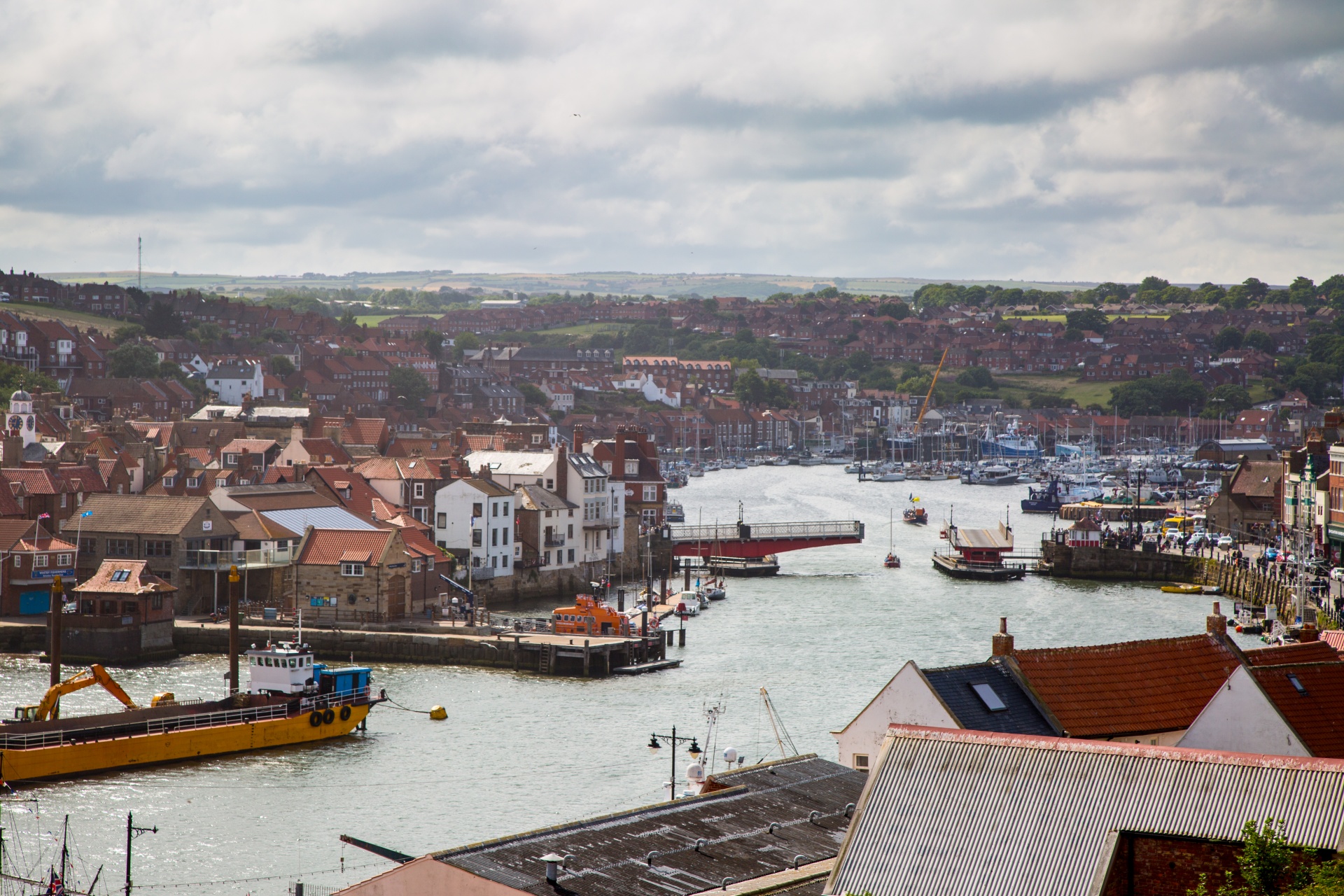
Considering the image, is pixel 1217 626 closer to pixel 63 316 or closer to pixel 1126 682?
pixel 1126 682

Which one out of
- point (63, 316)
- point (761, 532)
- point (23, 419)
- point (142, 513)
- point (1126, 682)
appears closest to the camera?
point (1126, 682)

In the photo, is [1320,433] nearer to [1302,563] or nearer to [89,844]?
[1302,563]

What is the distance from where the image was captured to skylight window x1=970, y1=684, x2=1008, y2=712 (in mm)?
28625

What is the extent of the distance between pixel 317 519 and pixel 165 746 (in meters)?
26.9

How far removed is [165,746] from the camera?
138 ft

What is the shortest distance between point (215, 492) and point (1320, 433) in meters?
61.2

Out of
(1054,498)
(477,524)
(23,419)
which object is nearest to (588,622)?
(477,524)

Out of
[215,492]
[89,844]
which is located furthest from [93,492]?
[89,844]

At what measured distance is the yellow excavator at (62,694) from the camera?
139 feet

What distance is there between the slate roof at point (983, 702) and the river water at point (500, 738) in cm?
972

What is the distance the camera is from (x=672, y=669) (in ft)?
182

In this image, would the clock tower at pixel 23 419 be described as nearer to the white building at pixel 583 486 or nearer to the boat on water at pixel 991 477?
the white building at pixel 583 486

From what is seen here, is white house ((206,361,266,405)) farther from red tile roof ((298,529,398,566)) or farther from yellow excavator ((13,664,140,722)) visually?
yellow excavator ((13,664,140,722))

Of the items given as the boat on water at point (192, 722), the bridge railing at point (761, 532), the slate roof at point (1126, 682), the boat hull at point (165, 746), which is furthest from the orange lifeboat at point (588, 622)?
the slate roof at point (1126, 682)
